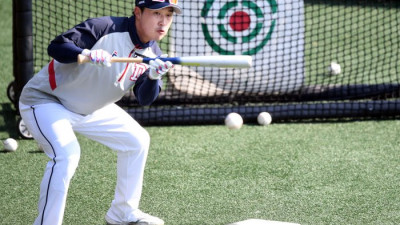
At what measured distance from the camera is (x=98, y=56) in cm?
371

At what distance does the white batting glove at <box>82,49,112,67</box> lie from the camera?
3.71m

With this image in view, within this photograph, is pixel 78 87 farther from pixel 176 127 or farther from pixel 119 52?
pixel 176 127

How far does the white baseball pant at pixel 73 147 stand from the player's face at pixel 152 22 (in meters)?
0.56

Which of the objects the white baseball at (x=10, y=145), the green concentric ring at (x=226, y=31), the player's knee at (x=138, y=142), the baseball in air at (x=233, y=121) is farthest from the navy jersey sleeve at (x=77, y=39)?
the green concentric ring at (x=226, y=31)

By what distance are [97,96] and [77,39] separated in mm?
381

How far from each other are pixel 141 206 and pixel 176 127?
200 cm

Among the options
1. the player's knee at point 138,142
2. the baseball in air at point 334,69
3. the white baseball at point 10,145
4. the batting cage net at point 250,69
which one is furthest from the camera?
the baseball in air at point 334,69

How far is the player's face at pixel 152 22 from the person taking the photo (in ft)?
13.2

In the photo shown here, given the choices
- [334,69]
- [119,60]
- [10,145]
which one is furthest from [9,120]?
[334,69]

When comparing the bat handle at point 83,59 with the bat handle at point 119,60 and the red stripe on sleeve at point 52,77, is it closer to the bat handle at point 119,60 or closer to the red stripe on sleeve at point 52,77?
the bat handle at point 119,60

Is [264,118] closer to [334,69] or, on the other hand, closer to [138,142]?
[334,69]

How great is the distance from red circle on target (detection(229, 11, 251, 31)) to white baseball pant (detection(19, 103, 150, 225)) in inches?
132

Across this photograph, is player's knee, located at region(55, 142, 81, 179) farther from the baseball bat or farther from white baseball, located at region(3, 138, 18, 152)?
white baseball, located at region(3, 138, 18, 152)

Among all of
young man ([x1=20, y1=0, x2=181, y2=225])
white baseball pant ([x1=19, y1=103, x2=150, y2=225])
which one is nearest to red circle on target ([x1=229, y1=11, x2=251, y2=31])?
young man ([x1=20, y1=0, x2=181, y2=225])
